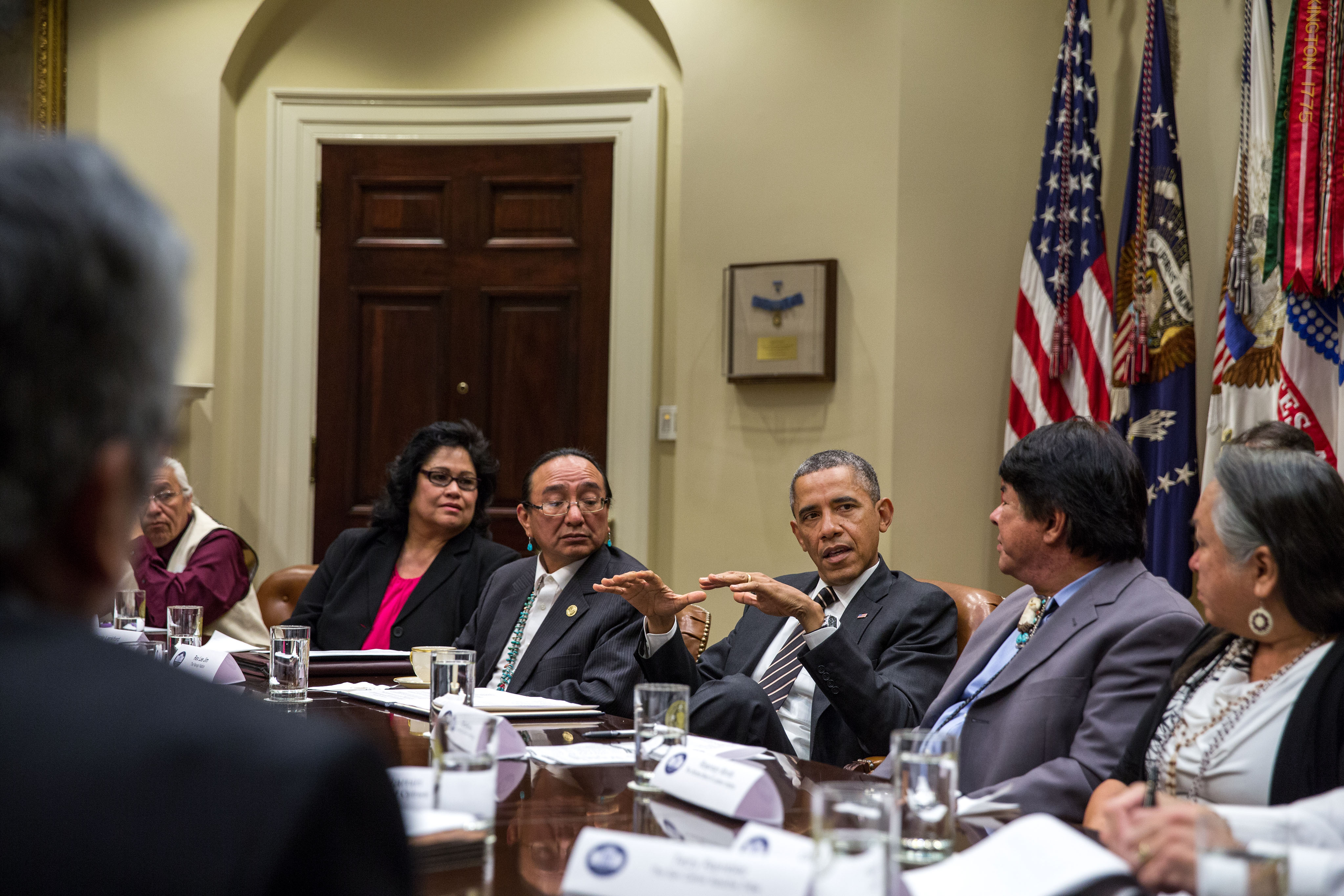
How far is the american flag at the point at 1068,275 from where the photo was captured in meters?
4.30

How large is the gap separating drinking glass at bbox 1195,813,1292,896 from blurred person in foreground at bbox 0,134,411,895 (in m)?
0.69

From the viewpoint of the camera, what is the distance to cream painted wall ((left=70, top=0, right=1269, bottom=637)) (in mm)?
4609

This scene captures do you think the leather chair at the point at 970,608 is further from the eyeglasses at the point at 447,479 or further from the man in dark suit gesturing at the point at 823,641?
the eyeglasses at the point at 447,479

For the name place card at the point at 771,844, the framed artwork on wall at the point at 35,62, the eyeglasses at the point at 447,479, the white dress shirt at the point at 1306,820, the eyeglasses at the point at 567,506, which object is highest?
the framed artwork on wall at the point at 35,62

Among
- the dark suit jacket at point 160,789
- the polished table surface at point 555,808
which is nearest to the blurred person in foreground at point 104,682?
the dark suit jacket at point 160,789

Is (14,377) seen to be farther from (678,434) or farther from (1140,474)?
(678,434)

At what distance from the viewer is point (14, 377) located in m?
0.61

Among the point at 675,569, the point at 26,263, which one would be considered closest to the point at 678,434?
the point at 675,569

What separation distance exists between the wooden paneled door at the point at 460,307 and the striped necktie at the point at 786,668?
237cm

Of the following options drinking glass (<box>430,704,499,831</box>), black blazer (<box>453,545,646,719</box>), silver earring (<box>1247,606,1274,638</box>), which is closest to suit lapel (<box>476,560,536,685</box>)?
black blazer (<box>453,545,646,719</box>)

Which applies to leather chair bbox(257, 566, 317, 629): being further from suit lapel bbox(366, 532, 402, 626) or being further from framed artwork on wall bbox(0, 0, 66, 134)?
framed artwork on wall bbox(0, 0, 66, 134)

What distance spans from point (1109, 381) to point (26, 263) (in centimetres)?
409

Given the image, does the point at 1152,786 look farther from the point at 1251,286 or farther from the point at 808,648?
the point at 1251,286

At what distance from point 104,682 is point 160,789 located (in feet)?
0.22
